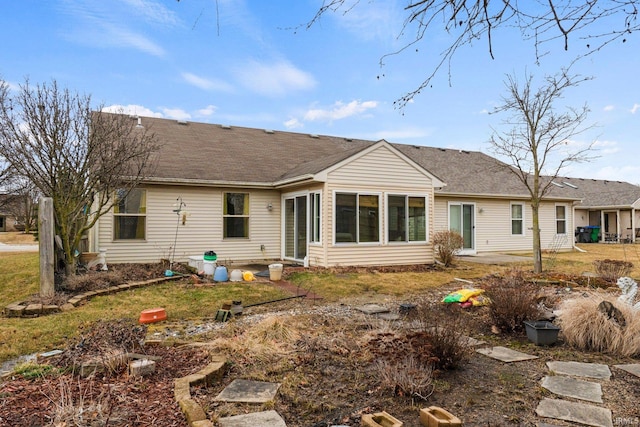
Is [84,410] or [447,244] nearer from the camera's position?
[84,410]

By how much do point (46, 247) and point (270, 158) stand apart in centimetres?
827

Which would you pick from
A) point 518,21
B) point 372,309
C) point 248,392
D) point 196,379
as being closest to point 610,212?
point 372,309

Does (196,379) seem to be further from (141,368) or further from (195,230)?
(195,230)

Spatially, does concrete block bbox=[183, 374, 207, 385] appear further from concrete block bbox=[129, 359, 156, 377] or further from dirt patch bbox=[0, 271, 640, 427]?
concrete block bbox=[129, 359, 156, 377]

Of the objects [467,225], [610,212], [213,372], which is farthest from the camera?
[610,212]

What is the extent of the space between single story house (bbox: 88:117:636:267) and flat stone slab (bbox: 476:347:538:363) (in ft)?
21.6

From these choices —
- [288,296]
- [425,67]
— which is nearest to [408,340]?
[425,67]

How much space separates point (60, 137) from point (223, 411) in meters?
7.51

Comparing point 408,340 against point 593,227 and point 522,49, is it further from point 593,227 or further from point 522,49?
point 593,227

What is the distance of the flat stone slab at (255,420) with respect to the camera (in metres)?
2.52

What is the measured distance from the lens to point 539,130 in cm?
1030

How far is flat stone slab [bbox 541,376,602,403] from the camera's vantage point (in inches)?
119

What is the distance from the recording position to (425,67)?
3059 millimetres

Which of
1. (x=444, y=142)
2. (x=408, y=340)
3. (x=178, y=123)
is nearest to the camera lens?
(x=408, y=340)
